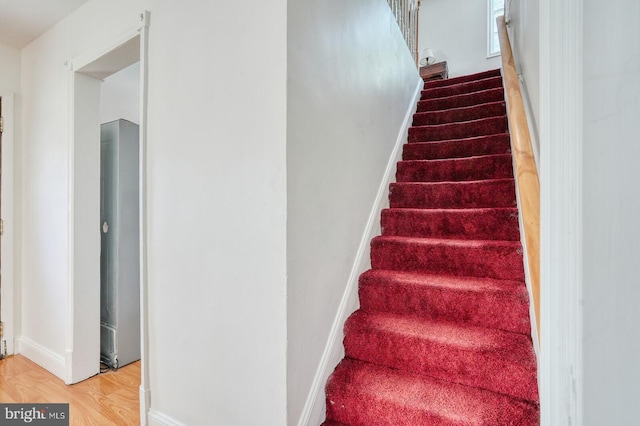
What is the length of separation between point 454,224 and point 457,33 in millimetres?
4375

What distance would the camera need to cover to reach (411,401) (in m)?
1.26

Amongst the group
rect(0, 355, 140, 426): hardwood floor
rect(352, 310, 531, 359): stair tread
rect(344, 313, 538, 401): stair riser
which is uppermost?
rect(352, 310, 531, 359): stair tread

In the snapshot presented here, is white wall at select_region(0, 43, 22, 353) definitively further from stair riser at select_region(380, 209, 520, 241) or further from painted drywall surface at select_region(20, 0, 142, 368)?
stair riser at select_region(380, 209, 520, 241)

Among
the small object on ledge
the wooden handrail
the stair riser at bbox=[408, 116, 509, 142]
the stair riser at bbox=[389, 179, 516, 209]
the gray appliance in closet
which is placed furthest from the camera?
the small object on ledge

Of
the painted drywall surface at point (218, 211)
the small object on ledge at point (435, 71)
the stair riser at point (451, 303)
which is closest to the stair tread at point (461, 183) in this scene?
the stair riser at point (451, 303)

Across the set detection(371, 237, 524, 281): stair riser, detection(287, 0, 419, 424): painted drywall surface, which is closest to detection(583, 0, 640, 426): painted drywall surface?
detection(287, 0, 419, 424): painted drywall surface

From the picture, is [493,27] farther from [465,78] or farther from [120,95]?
[120,95]

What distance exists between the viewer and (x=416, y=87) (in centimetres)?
334

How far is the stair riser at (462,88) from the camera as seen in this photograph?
3189 millimetres

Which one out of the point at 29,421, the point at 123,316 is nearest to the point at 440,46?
the point at 123,316

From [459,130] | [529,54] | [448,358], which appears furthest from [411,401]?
[459,130]

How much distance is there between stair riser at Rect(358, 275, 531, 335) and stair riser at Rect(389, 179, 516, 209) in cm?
67

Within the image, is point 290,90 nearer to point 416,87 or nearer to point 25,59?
point 416,87

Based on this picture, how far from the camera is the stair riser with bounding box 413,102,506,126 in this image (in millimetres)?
2732
